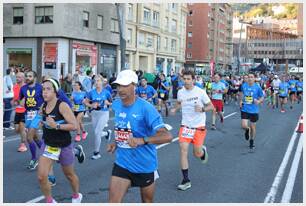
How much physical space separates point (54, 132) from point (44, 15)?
31.6 meters

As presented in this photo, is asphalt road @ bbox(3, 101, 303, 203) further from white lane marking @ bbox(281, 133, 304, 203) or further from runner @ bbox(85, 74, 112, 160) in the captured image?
runner @ bbox(85, 74, 112, 160)

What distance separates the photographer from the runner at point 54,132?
5784 mm

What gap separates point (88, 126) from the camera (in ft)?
50.2

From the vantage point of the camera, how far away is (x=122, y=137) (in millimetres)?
4789

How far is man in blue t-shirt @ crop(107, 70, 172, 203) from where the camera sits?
4602 mm

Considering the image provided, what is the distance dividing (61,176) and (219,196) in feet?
8.96

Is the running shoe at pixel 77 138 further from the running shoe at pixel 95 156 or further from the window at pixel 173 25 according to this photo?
the window at pixel 173 25

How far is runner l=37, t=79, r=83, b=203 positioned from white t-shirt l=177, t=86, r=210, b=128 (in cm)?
239

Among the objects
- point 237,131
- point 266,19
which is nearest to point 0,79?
point 237,131

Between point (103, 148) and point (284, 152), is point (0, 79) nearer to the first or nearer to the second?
point (103, 148)

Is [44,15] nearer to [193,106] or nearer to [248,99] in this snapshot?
[248,99]

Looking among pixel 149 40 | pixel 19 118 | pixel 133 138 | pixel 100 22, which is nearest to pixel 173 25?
pixel 149 40

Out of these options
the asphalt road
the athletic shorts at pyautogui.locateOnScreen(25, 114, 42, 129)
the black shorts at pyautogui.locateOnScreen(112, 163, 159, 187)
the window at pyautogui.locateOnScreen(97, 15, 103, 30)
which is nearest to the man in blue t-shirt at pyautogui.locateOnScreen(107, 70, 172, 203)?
the black shorts at pyautogui.locateOnScreen(112, 163, 159, 187)

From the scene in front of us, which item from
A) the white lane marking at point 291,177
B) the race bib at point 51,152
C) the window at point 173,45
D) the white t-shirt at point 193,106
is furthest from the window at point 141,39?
the race bib at point 51,152
